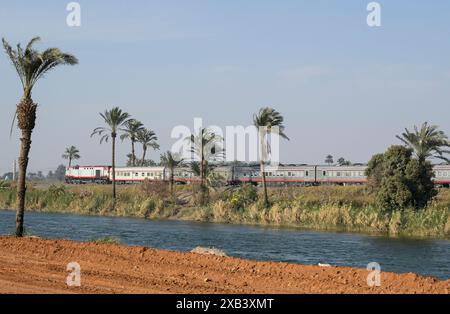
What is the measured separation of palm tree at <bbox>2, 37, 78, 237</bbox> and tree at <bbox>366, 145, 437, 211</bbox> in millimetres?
32471

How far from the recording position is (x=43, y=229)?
158 feet

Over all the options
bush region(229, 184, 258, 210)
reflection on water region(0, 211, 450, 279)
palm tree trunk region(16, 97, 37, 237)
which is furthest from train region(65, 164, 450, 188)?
palm tree trunk region(16, 97, 37, 237)

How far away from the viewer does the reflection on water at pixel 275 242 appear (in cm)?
3253

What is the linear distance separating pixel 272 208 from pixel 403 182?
12.1 meters

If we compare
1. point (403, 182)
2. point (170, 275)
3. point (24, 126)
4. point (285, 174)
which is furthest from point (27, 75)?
point (285, 174)

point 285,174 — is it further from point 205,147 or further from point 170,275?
point 170,275

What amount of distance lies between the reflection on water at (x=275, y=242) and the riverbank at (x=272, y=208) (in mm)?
3476

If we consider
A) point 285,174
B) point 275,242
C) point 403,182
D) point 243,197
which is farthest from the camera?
point 285,174

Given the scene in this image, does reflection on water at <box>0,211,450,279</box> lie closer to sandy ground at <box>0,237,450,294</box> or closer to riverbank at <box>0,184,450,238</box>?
riverbank at <box>0,184,450,238</box>

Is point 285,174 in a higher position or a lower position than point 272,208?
higher

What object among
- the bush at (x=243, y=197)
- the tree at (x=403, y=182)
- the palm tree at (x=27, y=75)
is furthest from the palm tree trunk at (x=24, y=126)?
the bush at (x=243, y=197)

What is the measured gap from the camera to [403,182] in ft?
173

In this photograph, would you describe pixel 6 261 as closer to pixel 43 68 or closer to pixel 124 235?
pixel 43 68

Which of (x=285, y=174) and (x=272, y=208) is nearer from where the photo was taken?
(x=272, y=208)
